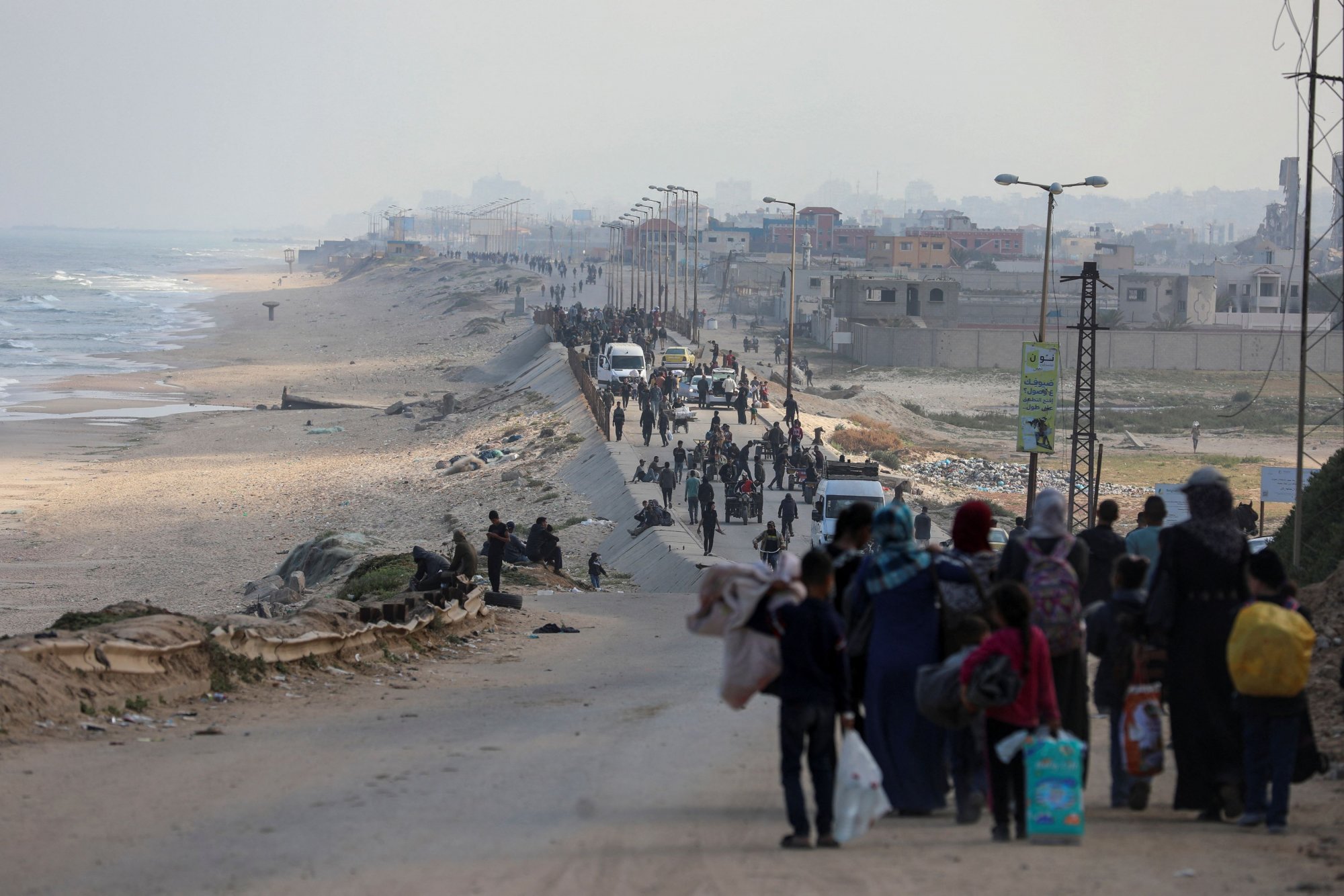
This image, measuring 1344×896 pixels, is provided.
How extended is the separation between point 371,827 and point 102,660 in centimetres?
430

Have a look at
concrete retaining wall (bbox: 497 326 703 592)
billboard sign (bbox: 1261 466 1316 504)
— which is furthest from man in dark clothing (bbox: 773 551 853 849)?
billboard sign (bbox: 1261 466 1316 504)

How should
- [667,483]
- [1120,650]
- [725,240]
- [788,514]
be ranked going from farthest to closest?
1. [725,240]
2. [667,483]
3. [788,514]
4. [1120,650]

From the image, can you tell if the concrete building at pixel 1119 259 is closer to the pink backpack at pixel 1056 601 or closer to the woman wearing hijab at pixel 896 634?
the pink backpack at pixel 1056 601

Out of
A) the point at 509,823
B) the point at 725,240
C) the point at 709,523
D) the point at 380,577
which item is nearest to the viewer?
the point at 509,823

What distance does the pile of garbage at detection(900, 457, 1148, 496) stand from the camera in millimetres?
37688

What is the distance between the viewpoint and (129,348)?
88500 millimetres

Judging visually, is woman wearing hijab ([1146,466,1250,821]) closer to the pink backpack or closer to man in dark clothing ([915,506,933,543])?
the pink backpack

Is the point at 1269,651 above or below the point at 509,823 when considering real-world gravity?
above

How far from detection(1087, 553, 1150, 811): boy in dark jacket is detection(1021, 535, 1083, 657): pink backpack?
381mm

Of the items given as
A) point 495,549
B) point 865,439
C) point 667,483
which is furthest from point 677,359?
point 495,549

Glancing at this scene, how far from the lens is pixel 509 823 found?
7035mm

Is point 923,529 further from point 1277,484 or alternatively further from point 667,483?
point 667,483

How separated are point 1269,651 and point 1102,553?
5.98ft

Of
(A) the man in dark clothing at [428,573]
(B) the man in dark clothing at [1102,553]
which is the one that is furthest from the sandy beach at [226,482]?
(B) the man in dark clothing at [1102,553]
